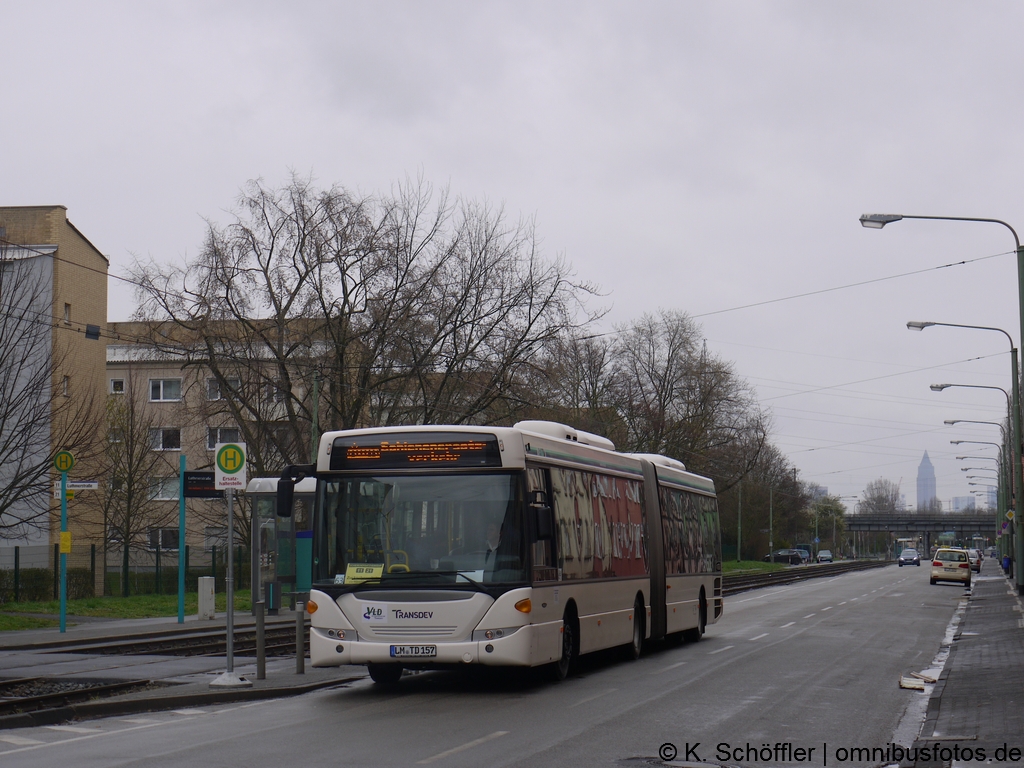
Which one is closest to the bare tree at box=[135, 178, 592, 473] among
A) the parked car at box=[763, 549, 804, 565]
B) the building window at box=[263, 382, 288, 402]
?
the building window at box=[263, 382, 288, 402]

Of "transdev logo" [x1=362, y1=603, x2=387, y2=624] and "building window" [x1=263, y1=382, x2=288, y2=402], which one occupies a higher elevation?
"building window" [x1=263, y1=382, x2=288, y2=402]

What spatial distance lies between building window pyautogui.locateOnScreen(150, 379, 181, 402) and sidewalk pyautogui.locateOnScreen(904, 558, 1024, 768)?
56329 millimetres

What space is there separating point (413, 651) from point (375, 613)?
0.60m

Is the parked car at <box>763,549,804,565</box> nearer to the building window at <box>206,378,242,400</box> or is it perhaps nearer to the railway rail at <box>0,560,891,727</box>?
the building window at <box>206,378,242,400</box>

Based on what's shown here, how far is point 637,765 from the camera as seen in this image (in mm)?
8984

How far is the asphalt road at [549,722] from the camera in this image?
9.37 meters

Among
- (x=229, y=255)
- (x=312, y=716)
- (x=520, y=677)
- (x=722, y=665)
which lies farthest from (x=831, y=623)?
(x=229, y=255)

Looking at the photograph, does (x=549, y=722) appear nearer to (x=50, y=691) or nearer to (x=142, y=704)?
(x=142, y=704)

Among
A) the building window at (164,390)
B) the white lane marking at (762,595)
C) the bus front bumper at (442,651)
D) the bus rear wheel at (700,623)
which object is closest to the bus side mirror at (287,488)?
the bus front bumper at (442,651)

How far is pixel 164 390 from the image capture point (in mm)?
73375

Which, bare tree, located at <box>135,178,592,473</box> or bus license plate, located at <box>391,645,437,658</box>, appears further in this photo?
bare tree, located at <box>135,178,592,473</box>

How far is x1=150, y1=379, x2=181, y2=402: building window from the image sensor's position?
2852 inches

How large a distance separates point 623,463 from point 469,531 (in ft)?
18.2

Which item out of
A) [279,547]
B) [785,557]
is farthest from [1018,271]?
Result: [785,557]
